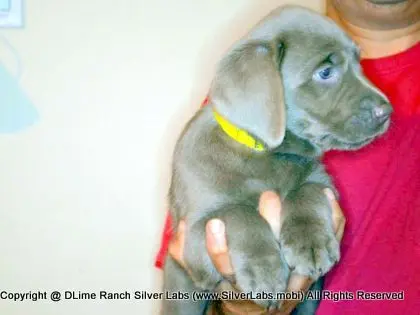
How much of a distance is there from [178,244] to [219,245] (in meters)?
0.18

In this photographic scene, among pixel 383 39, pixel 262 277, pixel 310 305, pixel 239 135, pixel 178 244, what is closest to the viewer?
pixel 262 277

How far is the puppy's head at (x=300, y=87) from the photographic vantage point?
118cm

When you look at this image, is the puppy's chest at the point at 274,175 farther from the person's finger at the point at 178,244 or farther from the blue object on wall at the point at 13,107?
the blue object on wall at the point at 13,107

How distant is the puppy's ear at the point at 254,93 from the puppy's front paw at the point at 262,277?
21 cm

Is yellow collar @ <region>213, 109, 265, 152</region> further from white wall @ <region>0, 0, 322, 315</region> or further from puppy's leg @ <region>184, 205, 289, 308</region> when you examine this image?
white wall @ <region>0, 0, 322, 315</region>

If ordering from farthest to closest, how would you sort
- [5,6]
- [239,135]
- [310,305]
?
1. [5,6]
2. [310,305]
3. [239,135]

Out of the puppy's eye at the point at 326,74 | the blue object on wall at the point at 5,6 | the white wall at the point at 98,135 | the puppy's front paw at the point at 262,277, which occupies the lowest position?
the white wall at the point at 98,135

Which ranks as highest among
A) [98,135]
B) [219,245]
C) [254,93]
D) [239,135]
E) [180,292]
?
[254,93]

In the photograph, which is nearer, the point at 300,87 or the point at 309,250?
the point at 309,250

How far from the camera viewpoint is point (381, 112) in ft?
3.92

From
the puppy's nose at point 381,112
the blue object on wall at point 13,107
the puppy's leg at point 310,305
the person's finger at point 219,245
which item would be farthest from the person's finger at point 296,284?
the blue object on wall at point 13,107

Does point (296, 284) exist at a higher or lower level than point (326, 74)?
lower

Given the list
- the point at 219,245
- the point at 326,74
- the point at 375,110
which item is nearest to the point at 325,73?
the point at 326,74

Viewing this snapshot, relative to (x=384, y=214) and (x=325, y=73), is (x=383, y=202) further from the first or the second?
(x=325, y=73)
